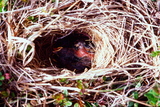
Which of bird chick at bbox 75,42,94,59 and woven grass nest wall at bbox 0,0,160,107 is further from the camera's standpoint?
bird chick at bbox 75,42,94,59

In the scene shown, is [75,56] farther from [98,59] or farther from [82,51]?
[98,59]

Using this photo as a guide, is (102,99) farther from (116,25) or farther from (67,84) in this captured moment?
(116,25)

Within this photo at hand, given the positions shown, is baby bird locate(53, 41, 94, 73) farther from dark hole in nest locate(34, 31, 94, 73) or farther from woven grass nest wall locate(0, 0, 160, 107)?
woven grass nest wall locate(0, 0, 160, 107)

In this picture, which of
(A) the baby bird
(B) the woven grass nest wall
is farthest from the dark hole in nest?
(B) the woven grass nest wall

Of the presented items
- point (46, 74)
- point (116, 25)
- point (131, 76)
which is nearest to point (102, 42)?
point (116, 25)

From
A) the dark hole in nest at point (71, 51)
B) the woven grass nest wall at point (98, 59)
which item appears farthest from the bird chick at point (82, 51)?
the woven grass nest wall at point (98, 59)

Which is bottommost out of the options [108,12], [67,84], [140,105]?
[140,105]
